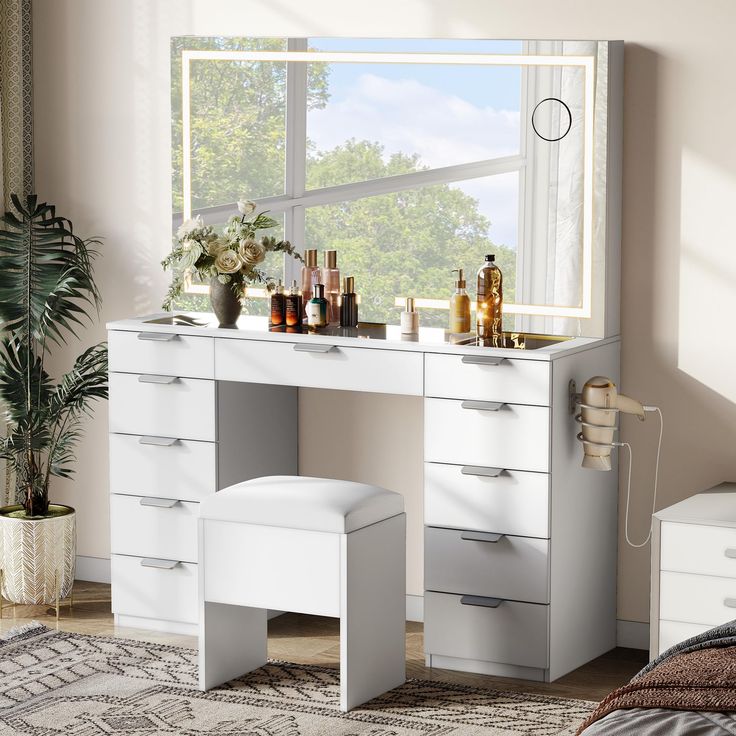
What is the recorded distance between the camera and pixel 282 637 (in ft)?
13.2

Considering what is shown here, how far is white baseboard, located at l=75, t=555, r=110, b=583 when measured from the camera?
15.1 ft

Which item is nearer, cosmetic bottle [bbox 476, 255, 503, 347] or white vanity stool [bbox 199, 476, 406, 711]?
white vanity stool [bbox 199, 476, 406, 711]

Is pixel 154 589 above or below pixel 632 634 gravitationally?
above

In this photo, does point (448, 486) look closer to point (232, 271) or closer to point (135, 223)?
point (232, 271)

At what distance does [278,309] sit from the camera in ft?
13.0

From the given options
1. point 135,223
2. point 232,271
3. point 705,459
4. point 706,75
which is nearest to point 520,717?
point 705,459

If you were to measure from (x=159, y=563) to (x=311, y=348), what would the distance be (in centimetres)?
80

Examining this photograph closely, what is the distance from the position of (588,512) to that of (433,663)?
23.0 inches

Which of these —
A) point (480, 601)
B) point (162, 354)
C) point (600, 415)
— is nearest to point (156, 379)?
point (162, 354)

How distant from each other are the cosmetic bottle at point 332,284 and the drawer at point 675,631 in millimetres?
1257

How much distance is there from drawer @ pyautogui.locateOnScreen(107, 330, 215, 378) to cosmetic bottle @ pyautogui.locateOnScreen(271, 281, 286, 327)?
0.21m

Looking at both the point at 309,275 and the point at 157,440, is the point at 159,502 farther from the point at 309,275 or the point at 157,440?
the point at 309,275

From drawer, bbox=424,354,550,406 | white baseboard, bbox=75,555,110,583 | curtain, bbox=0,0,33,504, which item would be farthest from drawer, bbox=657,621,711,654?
curtain, bbox=0,0,33,504

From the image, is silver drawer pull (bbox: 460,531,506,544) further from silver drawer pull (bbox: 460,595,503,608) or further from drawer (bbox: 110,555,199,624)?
drawer (bbox: 110,555,199,624)
